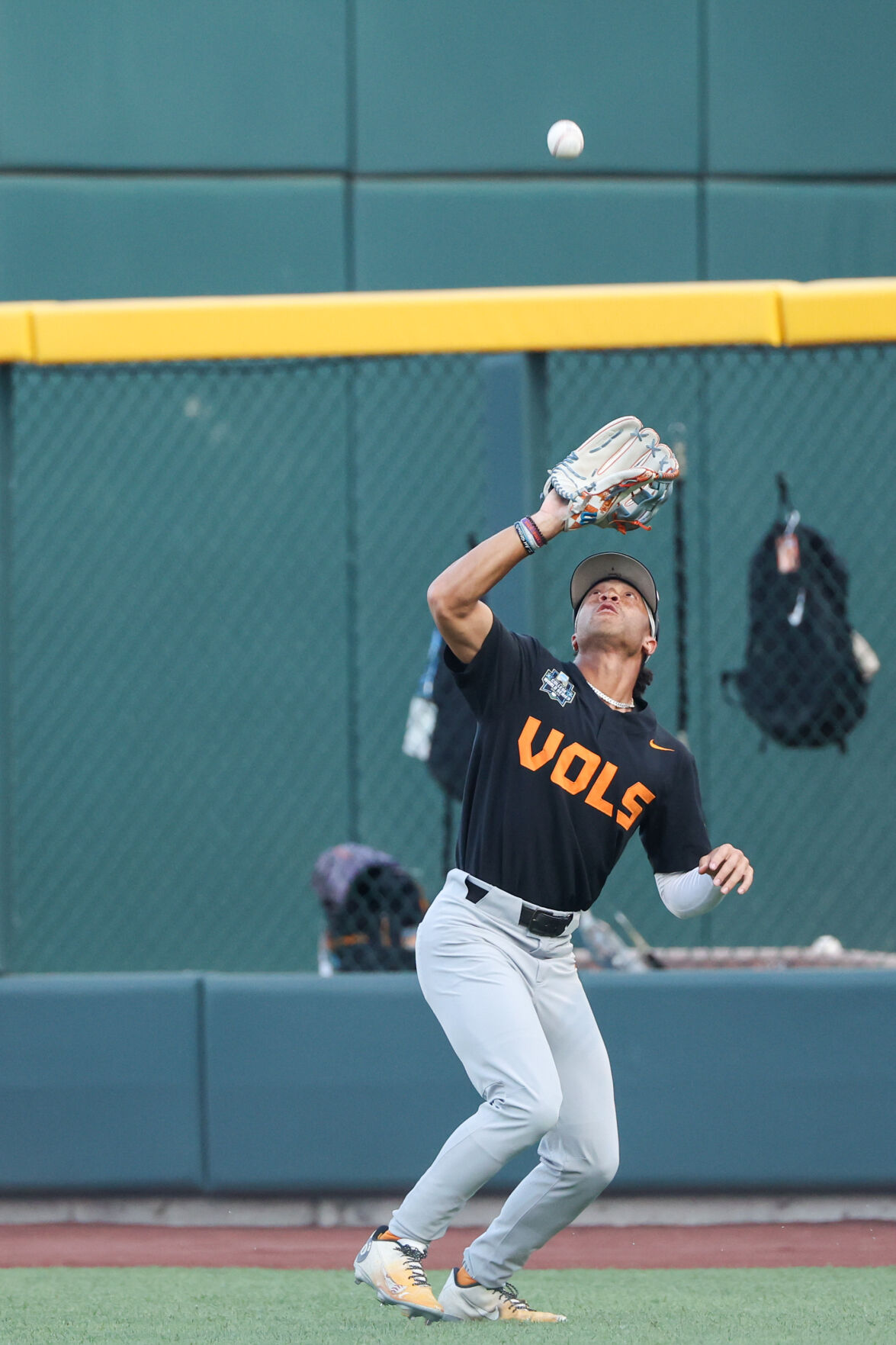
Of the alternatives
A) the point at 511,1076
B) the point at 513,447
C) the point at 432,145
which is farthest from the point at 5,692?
the point at 432,145

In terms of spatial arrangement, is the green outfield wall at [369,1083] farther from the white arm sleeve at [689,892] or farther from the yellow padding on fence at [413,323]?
the yellow padding on fence at [413,323]

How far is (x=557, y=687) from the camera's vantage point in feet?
13.1

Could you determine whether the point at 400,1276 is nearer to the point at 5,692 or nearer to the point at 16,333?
the point at 5,692

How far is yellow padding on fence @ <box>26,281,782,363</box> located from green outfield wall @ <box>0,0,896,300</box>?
3262 mm

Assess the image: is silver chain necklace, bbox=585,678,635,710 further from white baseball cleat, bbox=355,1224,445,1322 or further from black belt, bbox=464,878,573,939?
white baseball cleat, bbox=355,1224,445,1322

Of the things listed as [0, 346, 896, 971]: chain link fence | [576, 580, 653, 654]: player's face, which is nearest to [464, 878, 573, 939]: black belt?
[576, 580, 653, 654]: player's face

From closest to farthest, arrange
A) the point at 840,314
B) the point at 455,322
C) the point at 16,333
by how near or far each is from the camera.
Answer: the point at 840,314, the point at 455,322, the point at 16,333

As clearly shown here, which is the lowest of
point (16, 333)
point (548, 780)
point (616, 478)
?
point (548, 780)

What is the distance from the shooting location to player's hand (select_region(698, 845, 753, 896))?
3686 millimetres

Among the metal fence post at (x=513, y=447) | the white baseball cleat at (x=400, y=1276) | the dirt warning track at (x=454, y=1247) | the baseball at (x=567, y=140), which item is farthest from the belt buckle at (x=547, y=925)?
the baseball at (x=567, y=140)

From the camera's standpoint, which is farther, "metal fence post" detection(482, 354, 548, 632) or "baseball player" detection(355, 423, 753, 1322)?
"metal fence post" detection(482, 354, 548, 632)

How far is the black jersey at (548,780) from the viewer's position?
389 cm

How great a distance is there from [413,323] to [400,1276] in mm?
3166

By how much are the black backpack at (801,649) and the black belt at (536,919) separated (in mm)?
2484
